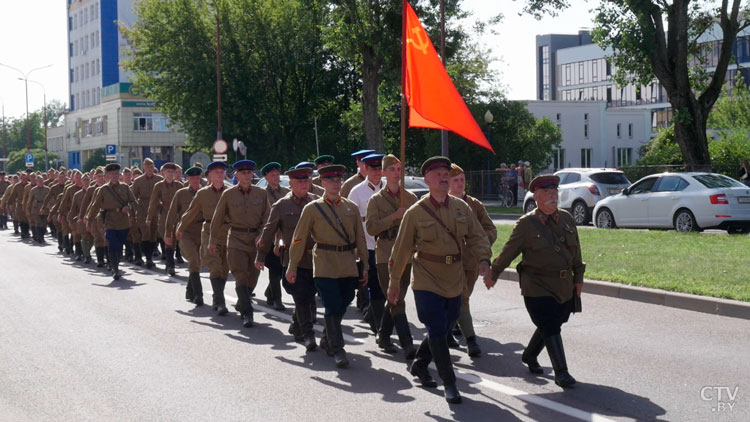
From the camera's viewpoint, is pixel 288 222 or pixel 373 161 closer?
pixel 288 222

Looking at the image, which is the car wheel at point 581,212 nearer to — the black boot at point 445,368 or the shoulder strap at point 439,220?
the shoulder strap at point 439,220

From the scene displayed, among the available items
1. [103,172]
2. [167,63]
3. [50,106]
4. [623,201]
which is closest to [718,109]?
[167,63]

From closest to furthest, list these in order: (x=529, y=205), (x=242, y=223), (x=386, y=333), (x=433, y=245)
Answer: (x=433, y=245) → (x=386, y=333) → (x=242, y=223) → (x=529, y=205)

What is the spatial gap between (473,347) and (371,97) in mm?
27590

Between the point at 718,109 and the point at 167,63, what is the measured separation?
132 ft

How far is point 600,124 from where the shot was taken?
262 ft

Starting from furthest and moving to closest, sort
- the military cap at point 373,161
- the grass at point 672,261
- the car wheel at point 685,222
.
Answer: the car wheel at point 685,222 → the grass at point 672,261 → the military cap at point 373,161

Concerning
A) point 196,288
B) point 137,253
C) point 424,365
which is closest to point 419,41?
point 424,365

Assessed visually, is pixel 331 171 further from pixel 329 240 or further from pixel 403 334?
pixel 403 334

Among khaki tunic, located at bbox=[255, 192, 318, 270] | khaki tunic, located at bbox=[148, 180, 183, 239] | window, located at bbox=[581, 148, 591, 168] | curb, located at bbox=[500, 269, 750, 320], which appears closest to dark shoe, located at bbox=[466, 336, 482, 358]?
khaki tunic, located at bbox=[255, 192, 318, 270]

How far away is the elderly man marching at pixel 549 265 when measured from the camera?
6.92m

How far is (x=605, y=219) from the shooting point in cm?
2248

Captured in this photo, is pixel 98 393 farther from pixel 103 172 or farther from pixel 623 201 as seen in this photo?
pixel 623 201

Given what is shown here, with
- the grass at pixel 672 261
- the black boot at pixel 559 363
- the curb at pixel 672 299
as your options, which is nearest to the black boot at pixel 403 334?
the black boot at pixel 559 363
